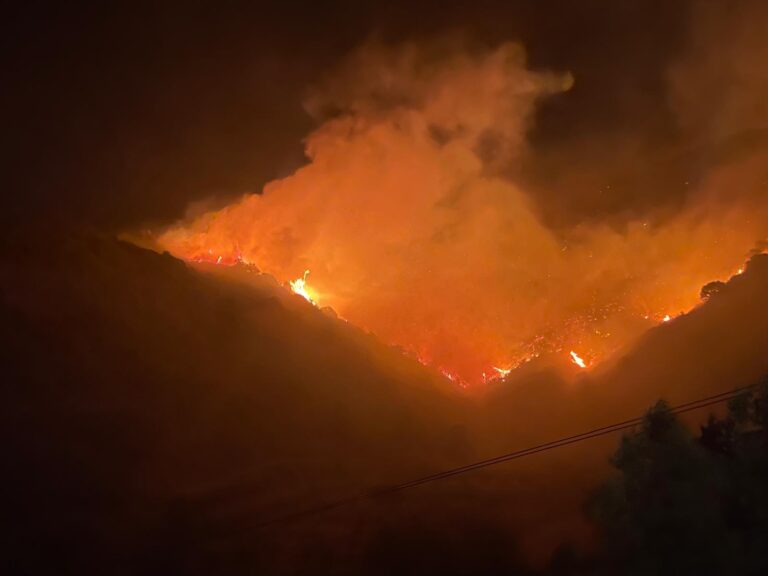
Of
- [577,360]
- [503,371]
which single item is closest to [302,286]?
[503,371]

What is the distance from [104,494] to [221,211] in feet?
31.0

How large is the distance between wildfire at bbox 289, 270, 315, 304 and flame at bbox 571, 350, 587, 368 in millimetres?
10060

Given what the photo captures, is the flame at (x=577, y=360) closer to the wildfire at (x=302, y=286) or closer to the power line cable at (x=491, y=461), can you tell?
the power line cable at (x=491, y=461)

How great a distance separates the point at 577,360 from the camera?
2331 cm

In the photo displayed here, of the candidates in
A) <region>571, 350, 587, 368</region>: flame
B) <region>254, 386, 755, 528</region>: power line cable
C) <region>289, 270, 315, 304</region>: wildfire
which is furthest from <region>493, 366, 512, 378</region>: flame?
<region>289, 270, 315, 304</region>: wildfire

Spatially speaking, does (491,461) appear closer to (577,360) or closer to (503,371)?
(503,371)

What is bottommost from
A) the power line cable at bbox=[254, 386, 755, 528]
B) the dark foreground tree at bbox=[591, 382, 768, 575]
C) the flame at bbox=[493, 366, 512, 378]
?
the dark foreground tree at bbox=[591, 382, 768, 575]

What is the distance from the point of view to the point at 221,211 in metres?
20.9

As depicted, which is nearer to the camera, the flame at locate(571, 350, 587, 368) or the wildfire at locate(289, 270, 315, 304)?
the flame at locate(571, 350, 587, 368)

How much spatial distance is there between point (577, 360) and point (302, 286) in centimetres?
1079

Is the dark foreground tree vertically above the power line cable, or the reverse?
the power line cable

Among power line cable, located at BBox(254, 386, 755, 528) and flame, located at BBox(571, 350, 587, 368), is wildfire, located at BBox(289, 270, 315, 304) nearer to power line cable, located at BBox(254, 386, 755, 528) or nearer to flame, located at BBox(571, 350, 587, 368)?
power line cable, located at BBox(254, 386, 755, 528)

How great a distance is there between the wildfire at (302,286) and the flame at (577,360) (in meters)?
10.1

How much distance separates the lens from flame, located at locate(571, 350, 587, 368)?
75.6ft
